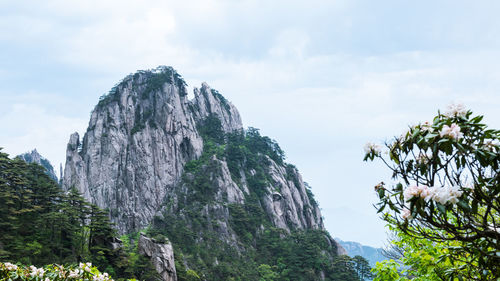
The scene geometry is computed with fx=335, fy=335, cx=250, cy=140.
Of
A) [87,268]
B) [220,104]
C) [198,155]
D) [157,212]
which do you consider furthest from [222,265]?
[220,104]

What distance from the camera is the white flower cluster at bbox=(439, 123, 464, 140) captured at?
2973 mm

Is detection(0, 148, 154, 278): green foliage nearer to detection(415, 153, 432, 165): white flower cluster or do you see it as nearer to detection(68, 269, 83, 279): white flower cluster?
detection(68, 269, 83, 279): white flower cluster

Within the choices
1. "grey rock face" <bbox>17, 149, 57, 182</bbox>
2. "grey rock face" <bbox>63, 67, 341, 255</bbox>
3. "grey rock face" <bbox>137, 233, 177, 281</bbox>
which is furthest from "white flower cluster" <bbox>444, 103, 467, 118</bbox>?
"grey rock face" <bbox>17, 149, 57, 182</bbox>

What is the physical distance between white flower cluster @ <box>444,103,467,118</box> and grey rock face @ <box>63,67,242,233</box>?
4501 cm

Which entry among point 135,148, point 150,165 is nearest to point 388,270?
point 150,165

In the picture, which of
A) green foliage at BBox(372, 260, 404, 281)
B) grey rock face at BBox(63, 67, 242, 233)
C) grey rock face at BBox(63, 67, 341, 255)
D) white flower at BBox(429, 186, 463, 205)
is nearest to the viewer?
white flower at BBox(429, 186, 463, 205)

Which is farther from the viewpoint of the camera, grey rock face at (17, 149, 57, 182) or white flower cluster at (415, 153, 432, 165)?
grey rock face at (17, 149, 57, 182)

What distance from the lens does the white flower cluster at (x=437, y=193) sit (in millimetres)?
2762

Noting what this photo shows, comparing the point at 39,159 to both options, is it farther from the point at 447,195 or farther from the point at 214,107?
the point at 447,195

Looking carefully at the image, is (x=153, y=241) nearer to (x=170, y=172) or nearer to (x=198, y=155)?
(x=170, y=172)

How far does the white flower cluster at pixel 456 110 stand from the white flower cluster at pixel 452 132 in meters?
0.27

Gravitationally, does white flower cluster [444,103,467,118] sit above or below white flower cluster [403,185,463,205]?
above

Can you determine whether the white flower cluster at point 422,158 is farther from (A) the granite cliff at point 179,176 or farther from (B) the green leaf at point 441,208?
(A) the granite cliff at point 179,176

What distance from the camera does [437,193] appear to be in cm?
283
